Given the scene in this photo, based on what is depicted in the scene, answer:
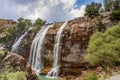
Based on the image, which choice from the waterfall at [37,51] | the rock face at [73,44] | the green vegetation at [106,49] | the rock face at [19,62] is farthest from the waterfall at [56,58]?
the rock face at [19,62]

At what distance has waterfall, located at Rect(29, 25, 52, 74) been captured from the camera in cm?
5166

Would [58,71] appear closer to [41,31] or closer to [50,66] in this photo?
[50,66]

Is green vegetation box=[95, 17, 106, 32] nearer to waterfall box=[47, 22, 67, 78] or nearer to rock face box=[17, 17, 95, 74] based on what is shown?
rock face box=[17, 17, 95, 74]

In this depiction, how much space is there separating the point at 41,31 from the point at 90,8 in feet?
33.2

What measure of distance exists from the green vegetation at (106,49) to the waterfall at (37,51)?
55.0 ft

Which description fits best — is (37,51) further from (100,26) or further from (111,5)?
(111,5)

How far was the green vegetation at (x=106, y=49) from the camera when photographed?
33.0 meters

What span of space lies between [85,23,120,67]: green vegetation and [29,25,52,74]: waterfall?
1675cm

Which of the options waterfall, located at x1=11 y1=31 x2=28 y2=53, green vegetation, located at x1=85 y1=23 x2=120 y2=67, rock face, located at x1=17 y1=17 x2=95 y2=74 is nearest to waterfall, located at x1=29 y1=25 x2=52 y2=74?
rock face, located at x1=17 y1=17 x2=95 y2=74

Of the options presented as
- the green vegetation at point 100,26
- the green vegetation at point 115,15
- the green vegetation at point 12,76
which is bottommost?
the green vegetation at point 12,76

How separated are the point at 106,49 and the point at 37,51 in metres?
21.8

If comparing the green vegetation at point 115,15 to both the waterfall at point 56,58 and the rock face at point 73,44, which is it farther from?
the waterfall at point 56,58

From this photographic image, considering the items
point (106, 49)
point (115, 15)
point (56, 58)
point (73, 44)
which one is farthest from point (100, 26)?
point (106, 49)

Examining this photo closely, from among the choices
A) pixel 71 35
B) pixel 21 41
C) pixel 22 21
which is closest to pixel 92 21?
pixel 71 35
